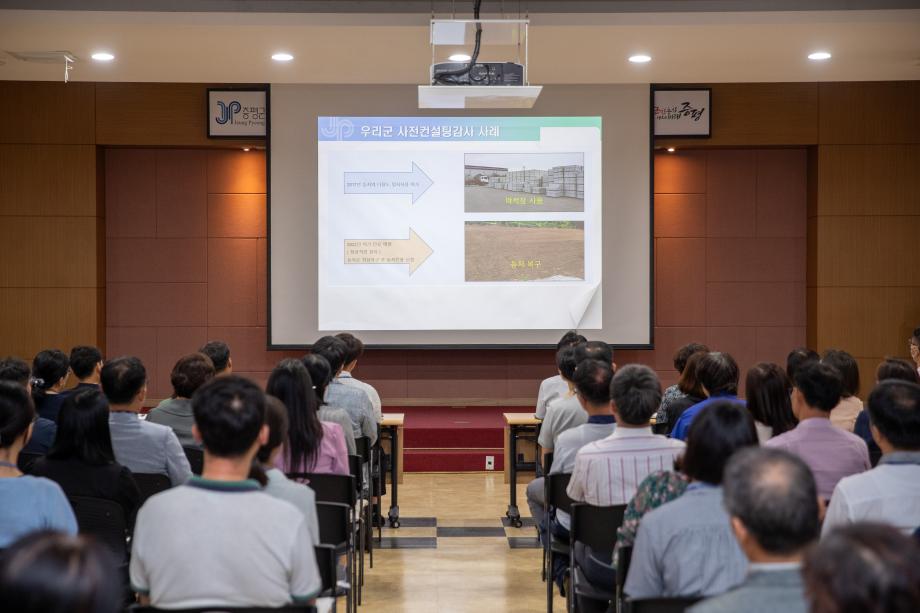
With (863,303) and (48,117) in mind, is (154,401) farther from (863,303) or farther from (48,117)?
(863,303)

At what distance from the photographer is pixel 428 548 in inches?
216

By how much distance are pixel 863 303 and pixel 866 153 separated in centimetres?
135

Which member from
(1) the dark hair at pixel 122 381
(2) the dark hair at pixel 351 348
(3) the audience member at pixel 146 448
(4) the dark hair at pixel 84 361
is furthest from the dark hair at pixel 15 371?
(2) the dark hair at pixel 351 348

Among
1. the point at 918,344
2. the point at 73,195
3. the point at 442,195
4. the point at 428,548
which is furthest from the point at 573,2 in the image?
the point at 73,195

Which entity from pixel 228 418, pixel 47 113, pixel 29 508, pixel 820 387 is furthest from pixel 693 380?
pixel 47 113

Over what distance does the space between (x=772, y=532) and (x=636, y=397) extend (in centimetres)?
161

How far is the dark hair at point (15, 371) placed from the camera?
4418 mm

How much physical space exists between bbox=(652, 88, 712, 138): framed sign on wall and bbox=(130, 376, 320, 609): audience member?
6938mm

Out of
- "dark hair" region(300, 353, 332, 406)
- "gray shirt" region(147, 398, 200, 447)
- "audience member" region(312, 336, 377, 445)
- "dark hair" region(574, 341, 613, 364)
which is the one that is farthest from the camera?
"audience member" region(312, 336, 377, 445)

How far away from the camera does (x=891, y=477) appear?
8.49 ft

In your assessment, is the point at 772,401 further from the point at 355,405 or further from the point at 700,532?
the point at 355,405

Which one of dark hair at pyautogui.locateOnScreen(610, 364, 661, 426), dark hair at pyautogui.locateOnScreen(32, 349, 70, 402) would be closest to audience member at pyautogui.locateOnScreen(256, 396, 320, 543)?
dark hair at pyautogui.locateOnScreen(610, 364, 661, 426)

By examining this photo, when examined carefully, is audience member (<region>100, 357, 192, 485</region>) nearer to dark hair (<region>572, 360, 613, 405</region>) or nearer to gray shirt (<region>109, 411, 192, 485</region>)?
gray shirt (<region>109, 411, 192, 485</region>)

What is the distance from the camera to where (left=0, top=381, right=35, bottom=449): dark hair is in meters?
2.67
